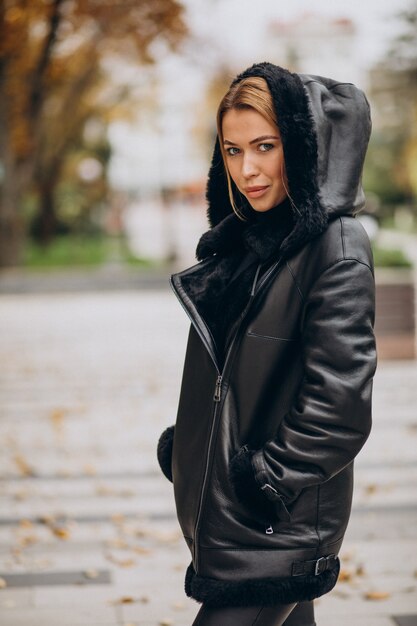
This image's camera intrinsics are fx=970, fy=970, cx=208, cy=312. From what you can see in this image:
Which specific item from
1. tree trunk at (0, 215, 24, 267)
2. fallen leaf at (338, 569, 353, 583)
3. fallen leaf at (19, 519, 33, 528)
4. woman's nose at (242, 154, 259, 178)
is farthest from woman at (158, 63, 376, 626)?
tree trunk at (0, 215, 24, 267)

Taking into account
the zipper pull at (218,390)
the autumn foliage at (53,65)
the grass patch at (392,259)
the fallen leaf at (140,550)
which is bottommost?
the fallen leaf at (140,550)

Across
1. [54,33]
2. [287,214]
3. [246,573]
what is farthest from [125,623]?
[54,33]

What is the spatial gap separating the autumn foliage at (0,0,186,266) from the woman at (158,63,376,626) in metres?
9.63

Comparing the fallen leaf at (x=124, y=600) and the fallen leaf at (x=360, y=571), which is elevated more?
the fallen leaf at (x=124, y=600)

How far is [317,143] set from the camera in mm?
2158

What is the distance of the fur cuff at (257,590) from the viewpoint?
7.14ft

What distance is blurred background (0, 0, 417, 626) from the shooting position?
446 cm

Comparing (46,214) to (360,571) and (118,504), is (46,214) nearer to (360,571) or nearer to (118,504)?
(118,504)

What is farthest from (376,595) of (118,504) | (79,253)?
(79,253)

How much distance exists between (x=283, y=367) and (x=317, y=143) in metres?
0.51

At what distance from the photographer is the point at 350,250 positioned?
213 cm

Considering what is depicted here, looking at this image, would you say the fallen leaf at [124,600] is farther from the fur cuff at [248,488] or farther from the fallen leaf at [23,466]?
the fallen leaf at [23,466]

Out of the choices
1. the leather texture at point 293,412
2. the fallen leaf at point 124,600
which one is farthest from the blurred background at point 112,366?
the leather texture at point 293,412

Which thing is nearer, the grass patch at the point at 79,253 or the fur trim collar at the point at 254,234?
the fur trim collar at the point at 254,234
